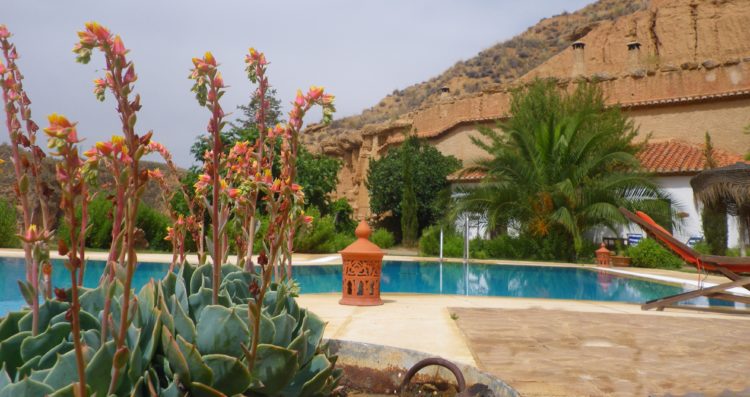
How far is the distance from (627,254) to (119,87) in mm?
15287

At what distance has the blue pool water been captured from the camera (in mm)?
9609

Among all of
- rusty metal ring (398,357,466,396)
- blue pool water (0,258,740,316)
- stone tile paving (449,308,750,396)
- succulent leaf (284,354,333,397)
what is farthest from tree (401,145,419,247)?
succulent leaf (284,354,333,397)

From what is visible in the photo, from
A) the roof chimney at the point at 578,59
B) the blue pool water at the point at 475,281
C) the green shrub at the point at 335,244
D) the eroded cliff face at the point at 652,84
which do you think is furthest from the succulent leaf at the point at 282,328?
the roof chimney at the point at 578,59

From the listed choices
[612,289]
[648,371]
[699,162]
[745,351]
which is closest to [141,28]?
[648,371]

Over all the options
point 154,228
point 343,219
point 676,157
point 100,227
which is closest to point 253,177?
point 100,227

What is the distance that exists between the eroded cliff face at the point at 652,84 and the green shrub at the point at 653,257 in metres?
6.38

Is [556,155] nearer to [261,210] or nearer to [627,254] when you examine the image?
[627,254]

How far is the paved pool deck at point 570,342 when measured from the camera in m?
2.69

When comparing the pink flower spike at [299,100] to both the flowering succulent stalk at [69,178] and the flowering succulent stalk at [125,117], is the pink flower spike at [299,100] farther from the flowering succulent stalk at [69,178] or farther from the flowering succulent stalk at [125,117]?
the flowering succulent stalk at [69,178]

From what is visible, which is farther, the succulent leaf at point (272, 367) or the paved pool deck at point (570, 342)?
the paved pool deck at point (570, 342)

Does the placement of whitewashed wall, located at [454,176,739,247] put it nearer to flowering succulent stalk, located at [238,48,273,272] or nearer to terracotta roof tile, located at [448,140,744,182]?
terracotta roof tile, located at [448,140,744,182]

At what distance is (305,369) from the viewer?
1.58 metres

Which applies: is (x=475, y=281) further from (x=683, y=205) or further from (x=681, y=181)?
(x=681, y=181)

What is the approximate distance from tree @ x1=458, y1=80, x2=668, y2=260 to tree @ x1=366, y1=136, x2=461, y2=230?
15.6 feet
